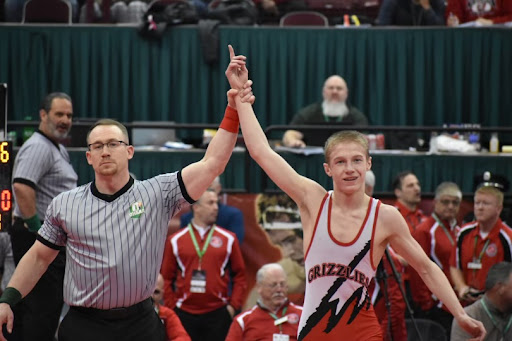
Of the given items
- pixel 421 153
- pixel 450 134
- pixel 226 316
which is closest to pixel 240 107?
pixel 226 316

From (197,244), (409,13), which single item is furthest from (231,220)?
(409,13)

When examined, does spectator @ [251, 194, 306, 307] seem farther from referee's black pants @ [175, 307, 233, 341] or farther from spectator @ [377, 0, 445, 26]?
spectator @ [377, 0, 445, 26]

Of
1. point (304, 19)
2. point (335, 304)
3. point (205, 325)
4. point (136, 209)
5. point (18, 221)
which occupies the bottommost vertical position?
point (205, 325)

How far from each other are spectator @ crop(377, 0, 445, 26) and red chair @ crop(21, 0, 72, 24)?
3.75 metres

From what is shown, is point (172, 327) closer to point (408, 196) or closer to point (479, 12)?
point (408, 196)

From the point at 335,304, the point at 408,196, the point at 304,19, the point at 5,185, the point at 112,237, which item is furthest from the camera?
the point at 304,19

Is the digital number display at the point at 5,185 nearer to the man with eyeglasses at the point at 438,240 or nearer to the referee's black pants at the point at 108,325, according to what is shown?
the referee's black pants at the point at 108,325

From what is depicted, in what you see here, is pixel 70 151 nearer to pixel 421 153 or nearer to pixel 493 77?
pixel 421 153

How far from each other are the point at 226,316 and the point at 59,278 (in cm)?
234

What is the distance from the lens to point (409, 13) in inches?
422

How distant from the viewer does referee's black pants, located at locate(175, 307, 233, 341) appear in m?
8.08

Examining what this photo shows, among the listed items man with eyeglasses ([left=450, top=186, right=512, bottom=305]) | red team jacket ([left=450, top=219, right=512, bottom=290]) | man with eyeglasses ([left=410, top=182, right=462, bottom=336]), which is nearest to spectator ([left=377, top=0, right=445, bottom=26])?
man with eyeglasses ([left=410, top=182, right=462, bottom=336])

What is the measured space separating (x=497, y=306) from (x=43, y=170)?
3494mm

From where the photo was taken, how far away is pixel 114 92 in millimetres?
10906
